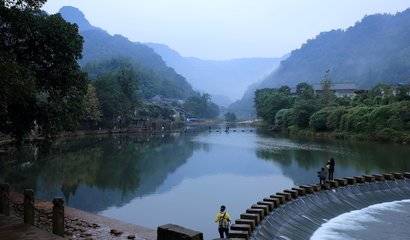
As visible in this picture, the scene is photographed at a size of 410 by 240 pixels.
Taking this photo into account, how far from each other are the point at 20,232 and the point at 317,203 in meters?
16.4

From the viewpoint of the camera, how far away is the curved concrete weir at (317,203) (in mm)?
20098

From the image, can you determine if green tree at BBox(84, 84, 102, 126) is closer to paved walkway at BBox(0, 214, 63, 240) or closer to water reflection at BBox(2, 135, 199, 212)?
water reflection at BBox(2, 135, 199, 212)

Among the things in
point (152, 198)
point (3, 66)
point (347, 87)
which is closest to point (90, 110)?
point (152, 198)

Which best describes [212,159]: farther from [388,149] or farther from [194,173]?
[388,149]

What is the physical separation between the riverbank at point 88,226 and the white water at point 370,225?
26.4 feet

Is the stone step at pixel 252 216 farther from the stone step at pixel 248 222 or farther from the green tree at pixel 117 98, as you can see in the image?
the green tree at pixel 117 98

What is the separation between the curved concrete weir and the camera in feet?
65.9

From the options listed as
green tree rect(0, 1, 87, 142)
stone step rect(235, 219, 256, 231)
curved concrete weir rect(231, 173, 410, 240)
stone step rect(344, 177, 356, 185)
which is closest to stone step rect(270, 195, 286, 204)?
curved concrete weir rect(231, 173, 410, 240)

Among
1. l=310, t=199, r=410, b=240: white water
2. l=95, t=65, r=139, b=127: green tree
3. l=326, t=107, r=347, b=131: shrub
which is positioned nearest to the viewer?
l=310, t=199, r=410, b=240: white water

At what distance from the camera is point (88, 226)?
21.6 metres

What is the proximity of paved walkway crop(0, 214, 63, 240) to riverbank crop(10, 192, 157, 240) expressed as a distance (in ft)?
4.62

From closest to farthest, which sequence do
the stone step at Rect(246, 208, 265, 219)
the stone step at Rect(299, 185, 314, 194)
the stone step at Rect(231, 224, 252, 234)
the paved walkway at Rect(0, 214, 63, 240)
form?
the paved walkway at Rect(0, 214, 63, 240) → the stone step at Rect(231, 224, 252, 234) → the stone step at Rect(246, 208, 265, 219) → the stone step at Rect(299, 185, 314, 194)

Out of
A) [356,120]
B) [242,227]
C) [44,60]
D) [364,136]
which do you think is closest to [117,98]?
[356,120]

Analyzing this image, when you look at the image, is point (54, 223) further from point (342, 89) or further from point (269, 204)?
point (342, 89)
